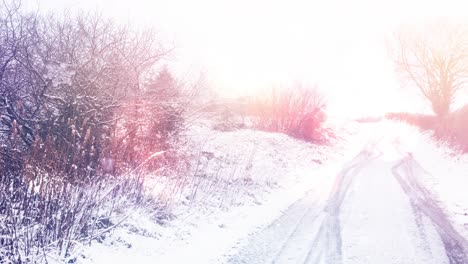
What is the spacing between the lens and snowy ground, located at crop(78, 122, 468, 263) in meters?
6.22

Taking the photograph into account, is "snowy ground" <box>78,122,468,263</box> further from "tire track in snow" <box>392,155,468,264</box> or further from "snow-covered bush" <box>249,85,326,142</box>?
"snow-covered bush" <box>249,85,326,142</box>

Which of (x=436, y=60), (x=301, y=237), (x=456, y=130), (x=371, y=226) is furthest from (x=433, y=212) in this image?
(x=436, y=60)

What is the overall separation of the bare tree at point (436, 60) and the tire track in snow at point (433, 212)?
706 inches

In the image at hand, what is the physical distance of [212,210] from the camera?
27.8ft

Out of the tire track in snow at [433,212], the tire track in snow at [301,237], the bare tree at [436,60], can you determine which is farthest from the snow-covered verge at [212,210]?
the bare tree at [436,60]

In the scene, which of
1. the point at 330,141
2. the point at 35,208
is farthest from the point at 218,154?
Result: the point at 330,141

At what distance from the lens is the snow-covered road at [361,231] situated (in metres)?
6.29

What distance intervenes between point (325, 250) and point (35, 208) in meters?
4.44

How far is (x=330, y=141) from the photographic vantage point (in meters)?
26.0

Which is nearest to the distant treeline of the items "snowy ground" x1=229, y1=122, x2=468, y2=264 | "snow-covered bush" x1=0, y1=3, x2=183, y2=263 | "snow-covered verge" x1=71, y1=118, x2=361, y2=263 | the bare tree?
the bare tree

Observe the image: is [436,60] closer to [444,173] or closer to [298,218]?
[444,173]

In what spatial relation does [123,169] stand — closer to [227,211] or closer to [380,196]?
[227,211]

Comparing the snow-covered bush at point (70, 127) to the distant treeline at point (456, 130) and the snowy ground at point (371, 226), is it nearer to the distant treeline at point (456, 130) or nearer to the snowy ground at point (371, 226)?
the snowy ground at point (371, 226)

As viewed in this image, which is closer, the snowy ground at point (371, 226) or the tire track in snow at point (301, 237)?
the tire track in snow at point (301, 237)
